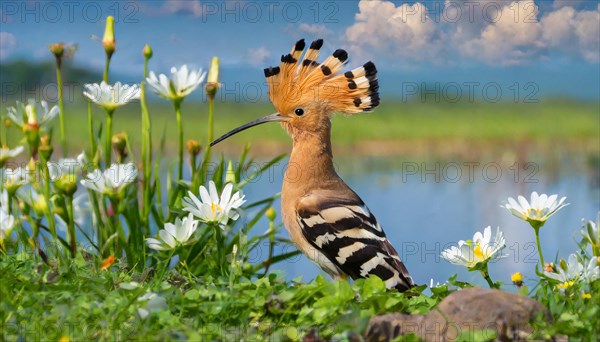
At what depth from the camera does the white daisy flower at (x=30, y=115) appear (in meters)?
3.56

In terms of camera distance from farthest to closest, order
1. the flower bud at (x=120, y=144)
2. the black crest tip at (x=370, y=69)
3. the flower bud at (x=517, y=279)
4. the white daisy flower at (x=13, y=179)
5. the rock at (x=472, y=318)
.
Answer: the flower bud at (x=120, y=144), the black crest tip at (x=370, y=69), the white daisy flower at (x=13, y=179), the flower bud at (x=517, y=279), the rock at (x=472, y=318)

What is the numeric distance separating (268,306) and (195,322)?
0.77ft

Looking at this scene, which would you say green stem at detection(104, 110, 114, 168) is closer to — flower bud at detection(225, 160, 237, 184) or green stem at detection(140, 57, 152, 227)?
green stem at detection(140, 57, 152, 227)

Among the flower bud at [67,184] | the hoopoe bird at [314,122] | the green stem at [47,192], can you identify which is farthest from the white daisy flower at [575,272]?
the green stem at [47,192]

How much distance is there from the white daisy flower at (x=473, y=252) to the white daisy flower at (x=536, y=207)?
12 centimetres

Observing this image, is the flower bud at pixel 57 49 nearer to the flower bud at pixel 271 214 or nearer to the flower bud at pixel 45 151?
the flower bud at pixel 45 151

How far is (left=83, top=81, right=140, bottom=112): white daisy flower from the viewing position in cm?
346

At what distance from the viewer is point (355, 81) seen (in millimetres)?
3635

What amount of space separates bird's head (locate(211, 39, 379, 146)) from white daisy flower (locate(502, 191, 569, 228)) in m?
0.88

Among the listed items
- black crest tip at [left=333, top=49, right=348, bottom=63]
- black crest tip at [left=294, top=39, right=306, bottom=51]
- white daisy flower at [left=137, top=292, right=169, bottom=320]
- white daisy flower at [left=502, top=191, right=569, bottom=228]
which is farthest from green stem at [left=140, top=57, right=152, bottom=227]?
white daisy flower at [left=502, top=191, right=569, bottom=228]

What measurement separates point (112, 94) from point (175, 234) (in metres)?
0.77

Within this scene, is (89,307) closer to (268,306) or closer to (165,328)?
(165,328)

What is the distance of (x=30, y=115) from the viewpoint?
11.7 ft

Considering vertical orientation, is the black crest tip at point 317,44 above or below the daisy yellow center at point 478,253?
above
